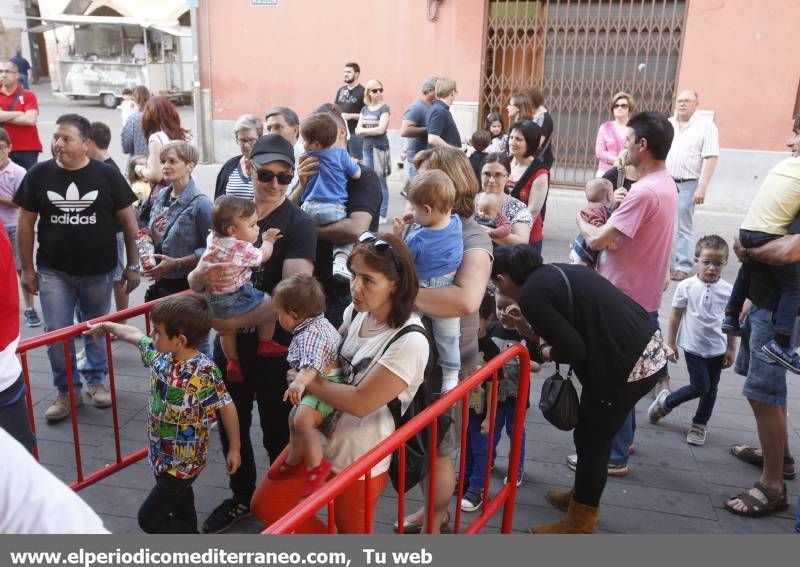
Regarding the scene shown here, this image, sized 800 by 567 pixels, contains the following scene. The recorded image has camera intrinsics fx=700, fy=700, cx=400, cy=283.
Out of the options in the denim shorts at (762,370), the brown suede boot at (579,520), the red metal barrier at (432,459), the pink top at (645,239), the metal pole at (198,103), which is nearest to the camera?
the red metal barrier at (432,459)

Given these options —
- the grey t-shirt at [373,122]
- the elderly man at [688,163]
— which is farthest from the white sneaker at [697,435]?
the grey t-shirt at [373,122]

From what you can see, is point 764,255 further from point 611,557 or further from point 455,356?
point 611,557

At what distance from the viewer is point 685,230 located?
303 inches

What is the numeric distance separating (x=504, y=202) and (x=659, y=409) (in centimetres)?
162

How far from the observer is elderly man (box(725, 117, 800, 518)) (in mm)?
3432

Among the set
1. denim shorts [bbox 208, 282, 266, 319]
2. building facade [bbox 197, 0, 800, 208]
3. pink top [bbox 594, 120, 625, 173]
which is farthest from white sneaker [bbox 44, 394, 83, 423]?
building facade [bbox 197, 0, 800, 208]

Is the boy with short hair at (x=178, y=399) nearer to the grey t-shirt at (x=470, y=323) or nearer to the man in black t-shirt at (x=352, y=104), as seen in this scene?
the grey t-shirt at (x=470, y=323)

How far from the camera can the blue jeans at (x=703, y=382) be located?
4.12 m

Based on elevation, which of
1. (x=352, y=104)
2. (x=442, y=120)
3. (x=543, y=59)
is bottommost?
(x=442, y=120)

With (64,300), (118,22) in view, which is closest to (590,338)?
(64,300)

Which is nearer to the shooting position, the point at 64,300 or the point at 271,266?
the point at 271,266

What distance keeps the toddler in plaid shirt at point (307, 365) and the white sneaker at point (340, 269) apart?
978 millimetres

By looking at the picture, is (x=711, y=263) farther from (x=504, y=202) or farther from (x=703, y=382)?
(x=504, y=202)

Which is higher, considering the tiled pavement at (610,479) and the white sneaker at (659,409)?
the white sneaker at (659,409)
